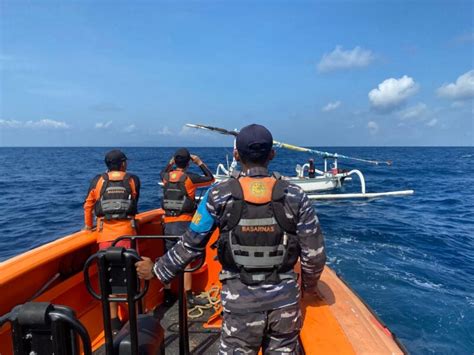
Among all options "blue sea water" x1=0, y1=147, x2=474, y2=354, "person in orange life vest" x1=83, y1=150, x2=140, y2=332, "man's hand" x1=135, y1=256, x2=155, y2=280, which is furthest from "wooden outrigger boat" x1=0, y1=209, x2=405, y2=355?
"blue sea water" x1=0, y1=147, x2=474, y2=354

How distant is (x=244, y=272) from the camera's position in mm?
1919

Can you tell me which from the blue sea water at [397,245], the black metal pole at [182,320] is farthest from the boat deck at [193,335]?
the blue sea water at [397,245]

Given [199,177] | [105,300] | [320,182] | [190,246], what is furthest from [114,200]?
[320,182]

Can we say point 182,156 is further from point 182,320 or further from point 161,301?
point 182,320

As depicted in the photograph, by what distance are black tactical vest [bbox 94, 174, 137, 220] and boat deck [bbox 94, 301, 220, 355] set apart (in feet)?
4.46

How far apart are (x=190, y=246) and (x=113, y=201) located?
2.16 m

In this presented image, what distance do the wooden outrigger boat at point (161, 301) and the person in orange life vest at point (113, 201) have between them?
0.91ft

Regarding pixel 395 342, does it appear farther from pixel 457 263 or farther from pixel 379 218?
pixel 379 218

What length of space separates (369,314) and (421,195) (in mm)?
19743

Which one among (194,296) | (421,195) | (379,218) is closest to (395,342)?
(194,296)

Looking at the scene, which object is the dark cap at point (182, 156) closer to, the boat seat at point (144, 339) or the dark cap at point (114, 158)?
the dark cap at point (114, 158)

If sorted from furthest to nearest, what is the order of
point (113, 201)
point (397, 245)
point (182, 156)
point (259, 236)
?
point (397, 245) < point (182, 156) < point (113, 201) < point (259, 236)

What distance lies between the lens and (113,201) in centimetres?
381

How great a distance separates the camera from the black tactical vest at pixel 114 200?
381cm
